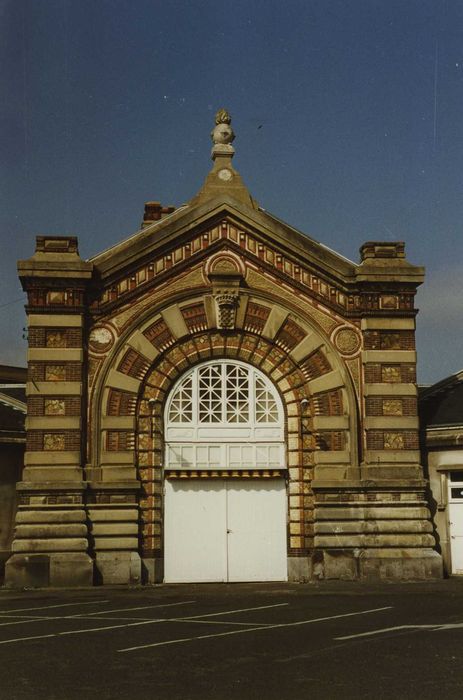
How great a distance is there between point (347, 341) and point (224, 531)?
587cm

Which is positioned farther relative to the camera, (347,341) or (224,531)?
Answer: (347,341)

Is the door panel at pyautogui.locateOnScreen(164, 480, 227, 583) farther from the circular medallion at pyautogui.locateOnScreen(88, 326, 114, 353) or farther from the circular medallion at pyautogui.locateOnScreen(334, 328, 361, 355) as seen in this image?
the circular medallion at pyautogui.locateOnScreen(334, 328, 361, 355)

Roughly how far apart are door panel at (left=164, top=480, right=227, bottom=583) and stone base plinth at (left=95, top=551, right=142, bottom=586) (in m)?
1.01

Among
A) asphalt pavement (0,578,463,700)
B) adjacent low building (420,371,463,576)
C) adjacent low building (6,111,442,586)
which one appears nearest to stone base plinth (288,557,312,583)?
adjacent low building (6,111,442,586)

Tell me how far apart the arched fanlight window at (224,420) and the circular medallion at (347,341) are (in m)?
2.08

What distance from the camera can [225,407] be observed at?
26.1 meters

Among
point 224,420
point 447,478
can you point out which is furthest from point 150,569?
point 447,478

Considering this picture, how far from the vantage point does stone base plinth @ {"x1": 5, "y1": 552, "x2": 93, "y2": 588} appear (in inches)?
943

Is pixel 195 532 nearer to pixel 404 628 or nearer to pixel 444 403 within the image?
pixel 444 403

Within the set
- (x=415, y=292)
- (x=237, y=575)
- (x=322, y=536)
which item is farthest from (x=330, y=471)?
(x=415, y=292)

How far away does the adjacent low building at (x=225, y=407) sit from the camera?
2497 cm

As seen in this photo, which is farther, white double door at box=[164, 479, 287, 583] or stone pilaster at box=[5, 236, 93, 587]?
white double door at box=[164, 479, 287, 583]

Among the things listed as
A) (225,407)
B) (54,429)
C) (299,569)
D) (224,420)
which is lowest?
(299,569)

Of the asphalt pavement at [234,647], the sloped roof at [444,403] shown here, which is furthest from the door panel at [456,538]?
the asphalt pavement at [234,647]
